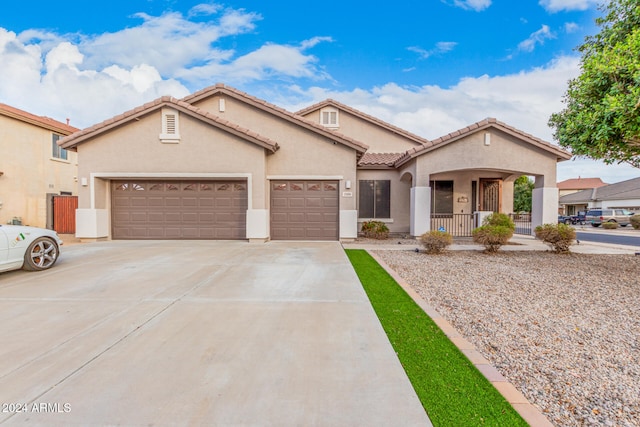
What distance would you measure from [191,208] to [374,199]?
831 centimetres

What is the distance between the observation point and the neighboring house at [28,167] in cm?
1528

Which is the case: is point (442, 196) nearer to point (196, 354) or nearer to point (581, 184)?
point (196, 354)

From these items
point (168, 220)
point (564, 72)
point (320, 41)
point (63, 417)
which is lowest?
point (63, 417)

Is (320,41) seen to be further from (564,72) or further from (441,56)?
A: (564,72)

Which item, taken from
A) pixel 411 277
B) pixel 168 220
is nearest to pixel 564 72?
pixel 411 277

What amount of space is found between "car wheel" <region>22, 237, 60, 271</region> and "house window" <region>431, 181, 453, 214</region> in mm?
14051

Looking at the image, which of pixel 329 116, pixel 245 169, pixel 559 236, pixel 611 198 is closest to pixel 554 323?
pixel 559 236

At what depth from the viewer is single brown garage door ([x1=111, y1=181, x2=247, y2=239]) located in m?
12.4

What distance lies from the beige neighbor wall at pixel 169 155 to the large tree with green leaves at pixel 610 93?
31.0 feet

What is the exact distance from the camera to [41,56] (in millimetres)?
15523

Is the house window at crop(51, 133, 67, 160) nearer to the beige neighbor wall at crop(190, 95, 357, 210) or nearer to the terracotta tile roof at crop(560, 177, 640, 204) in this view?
the beige neighbor wall at crop(190, 95, 357, 210)

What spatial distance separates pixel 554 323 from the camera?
432 cm

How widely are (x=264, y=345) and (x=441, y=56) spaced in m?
18.5

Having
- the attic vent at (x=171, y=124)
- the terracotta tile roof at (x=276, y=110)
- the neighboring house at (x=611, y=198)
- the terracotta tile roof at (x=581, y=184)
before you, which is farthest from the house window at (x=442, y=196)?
the terracotta tile roof at (x=581, y=184)
